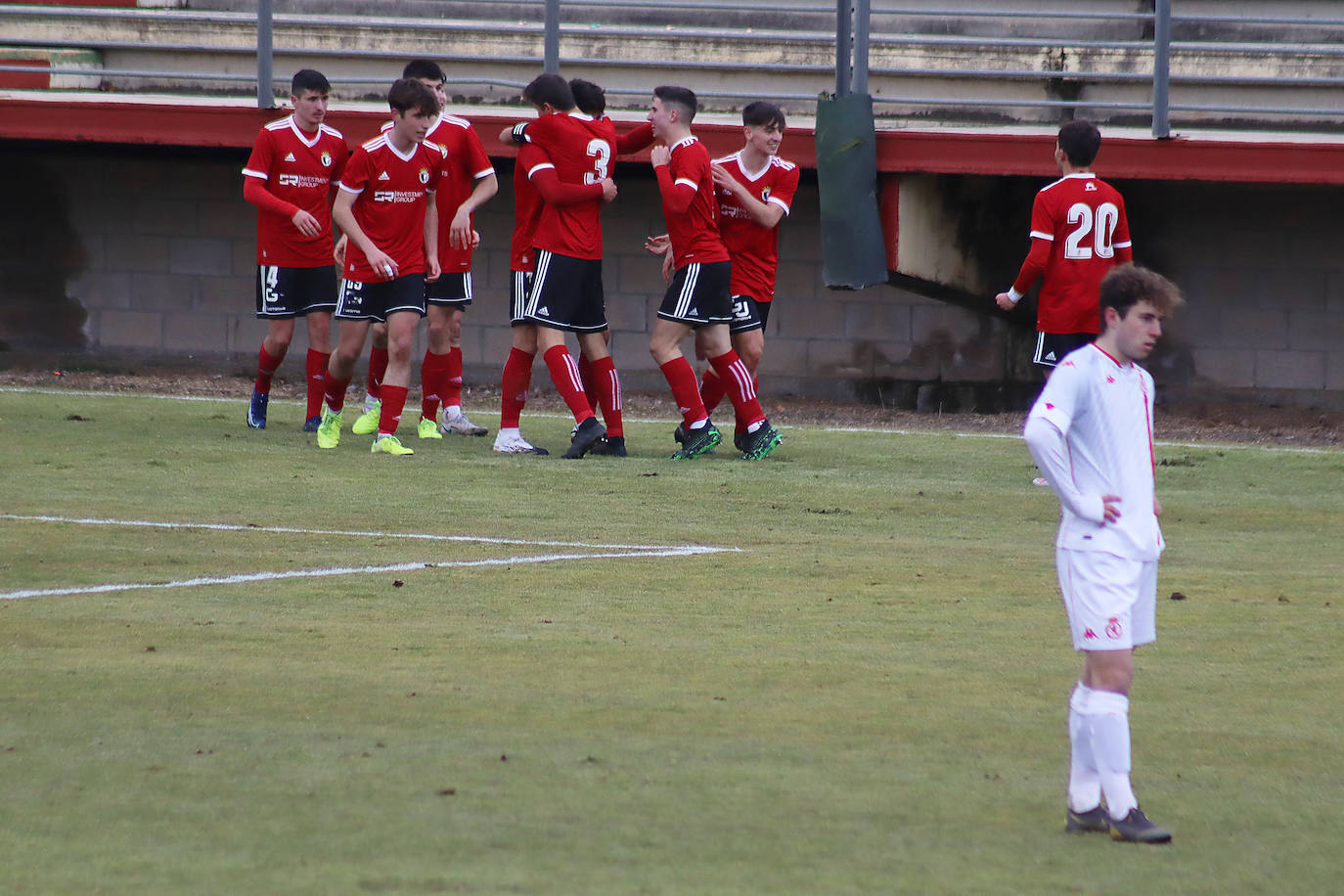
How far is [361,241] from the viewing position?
1068 centimetres

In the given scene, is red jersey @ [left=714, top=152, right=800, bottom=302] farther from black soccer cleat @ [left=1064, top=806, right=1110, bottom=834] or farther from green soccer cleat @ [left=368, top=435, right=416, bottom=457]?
black soccer cleat @ [left=1064, top=806, right=1110, bottom=834]

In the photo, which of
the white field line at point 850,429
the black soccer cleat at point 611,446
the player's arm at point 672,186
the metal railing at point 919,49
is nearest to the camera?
the player's arm at point 672,186

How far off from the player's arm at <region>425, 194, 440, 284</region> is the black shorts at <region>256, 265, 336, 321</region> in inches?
37.4

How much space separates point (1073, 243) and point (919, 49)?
22.0 ft

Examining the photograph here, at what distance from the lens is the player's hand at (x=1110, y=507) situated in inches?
164

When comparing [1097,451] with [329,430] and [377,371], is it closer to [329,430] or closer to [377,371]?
[329,430]

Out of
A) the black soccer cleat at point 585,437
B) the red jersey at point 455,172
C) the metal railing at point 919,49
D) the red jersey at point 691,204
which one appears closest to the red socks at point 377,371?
the red jersey at point 455,172

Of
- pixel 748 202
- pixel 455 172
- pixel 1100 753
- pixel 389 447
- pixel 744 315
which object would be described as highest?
pixel 455 172

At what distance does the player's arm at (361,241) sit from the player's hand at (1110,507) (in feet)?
23.2

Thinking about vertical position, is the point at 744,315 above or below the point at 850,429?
above

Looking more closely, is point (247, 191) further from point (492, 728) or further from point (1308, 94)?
point (1308, 94)

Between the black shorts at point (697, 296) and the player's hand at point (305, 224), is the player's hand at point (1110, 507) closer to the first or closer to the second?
the black shorts at point (697, 296)

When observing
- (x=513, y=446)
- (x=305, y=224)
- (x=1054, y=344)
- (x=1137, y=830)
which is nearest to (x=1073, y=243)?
(x=1054, y=344)

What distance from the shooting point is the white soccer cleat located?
1123 centimetres
